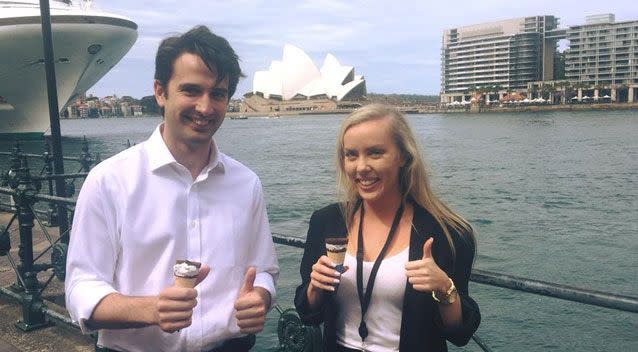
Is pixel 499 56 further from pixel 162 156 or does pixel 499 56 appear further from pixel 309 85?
pixel 162 156

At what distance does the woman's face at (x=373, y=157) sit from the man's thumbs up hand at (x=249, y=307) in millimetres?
476

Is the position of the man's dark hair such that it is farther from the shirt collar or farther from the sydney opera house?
the sydney opera house

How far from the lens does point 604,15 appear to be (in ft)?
484

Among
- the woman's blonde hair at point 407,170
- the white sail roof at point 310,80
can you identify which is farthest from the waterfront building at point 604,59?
the woman's blonde hair at point 407,170

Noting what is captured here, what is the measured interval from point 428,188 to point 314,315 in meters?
0.57

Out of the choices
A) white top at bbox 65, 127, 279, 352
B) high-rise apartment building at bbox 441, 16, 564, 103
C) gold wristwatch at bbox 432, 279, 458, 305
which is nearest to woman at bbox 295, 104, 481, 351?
gold wristwatch at bbox 432, 279, 458, 305

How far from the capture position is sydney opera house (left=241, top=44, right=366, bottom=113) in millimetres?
119037

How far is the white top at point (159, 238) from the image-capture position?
184 centimetres

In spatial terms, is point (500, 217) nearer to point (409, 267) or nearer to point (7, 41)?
point (409, 267)

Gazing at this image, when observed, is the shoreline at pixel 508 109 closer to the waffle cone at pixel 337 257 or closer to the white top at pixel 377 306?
the white top at pixel 377 306

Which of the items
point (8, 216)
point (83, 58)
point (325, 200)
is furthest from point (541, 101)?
point (8, 216)

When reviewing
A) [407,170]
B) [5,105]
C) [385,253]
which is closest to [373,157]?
[407,170]

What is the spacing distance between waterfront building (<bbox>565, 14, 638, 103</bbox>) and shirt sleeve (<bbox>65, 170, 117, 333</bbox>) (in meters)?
133

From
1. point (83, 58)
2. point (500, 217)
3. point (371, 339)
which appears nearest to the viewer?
point (371, 339)
